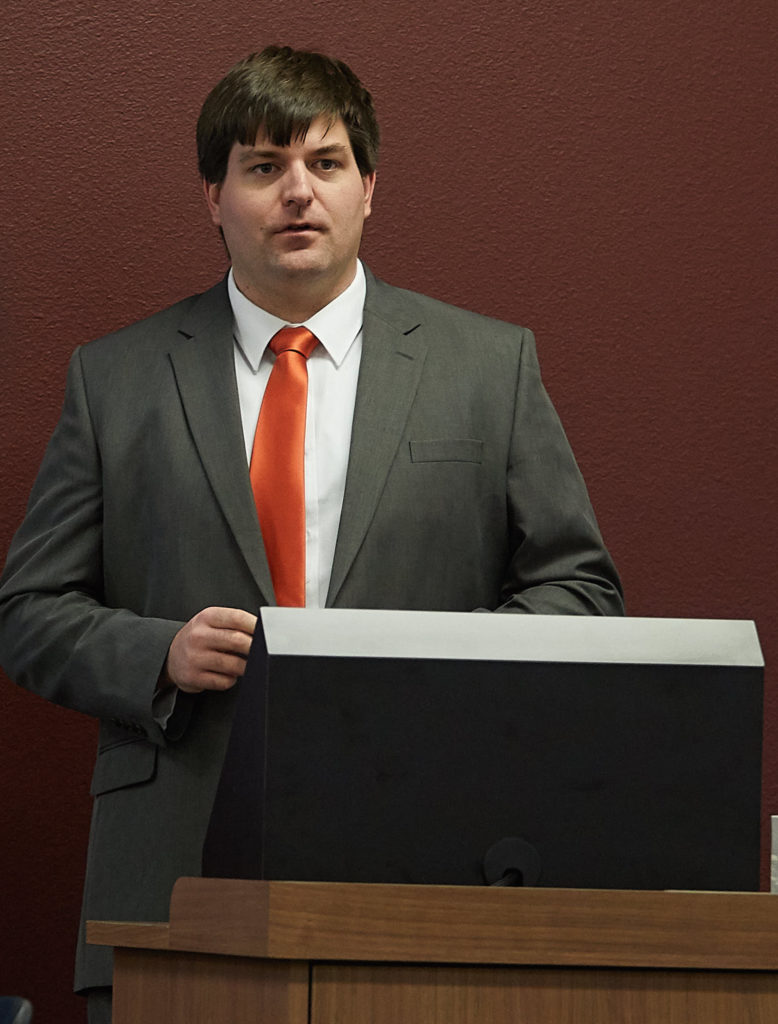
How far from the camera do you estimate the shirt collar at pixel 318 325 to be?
1990 mm

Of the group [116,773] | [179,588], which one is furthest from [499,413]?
[116,773]

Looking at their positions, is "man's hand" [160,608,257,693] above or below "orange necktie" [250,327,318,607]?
below

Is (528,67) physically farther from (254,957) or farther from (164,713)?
(254,957)

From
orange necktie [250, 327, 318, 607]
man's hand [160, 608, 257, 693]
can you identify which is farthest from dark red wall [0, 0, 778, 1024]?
man's hand [160, 608, 257, 693]

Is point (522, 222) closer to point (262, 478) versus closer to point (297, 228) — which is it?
point (297, 228)

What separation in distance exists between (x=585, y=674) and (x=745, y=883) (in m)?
0.20

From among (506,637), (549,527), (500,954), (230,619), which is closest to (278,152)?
(549,527)

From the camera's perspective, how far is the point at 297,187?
192cm

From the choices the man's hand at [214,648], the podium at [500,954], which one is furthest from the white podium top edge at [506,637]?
the man's hand at [214,648]

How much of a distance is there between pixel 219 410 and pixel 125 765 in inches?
18.1

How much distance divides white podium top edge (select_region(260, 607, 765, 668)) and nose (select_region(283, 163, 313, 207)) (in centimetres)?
93

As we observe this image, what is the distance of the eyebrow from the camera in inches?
77.2

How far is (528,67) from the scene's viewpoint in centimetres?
253

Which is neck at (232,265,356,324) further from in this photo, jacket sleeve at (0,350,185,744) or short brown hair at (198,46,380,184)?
jacket sleeve at (0,350,185,744)
